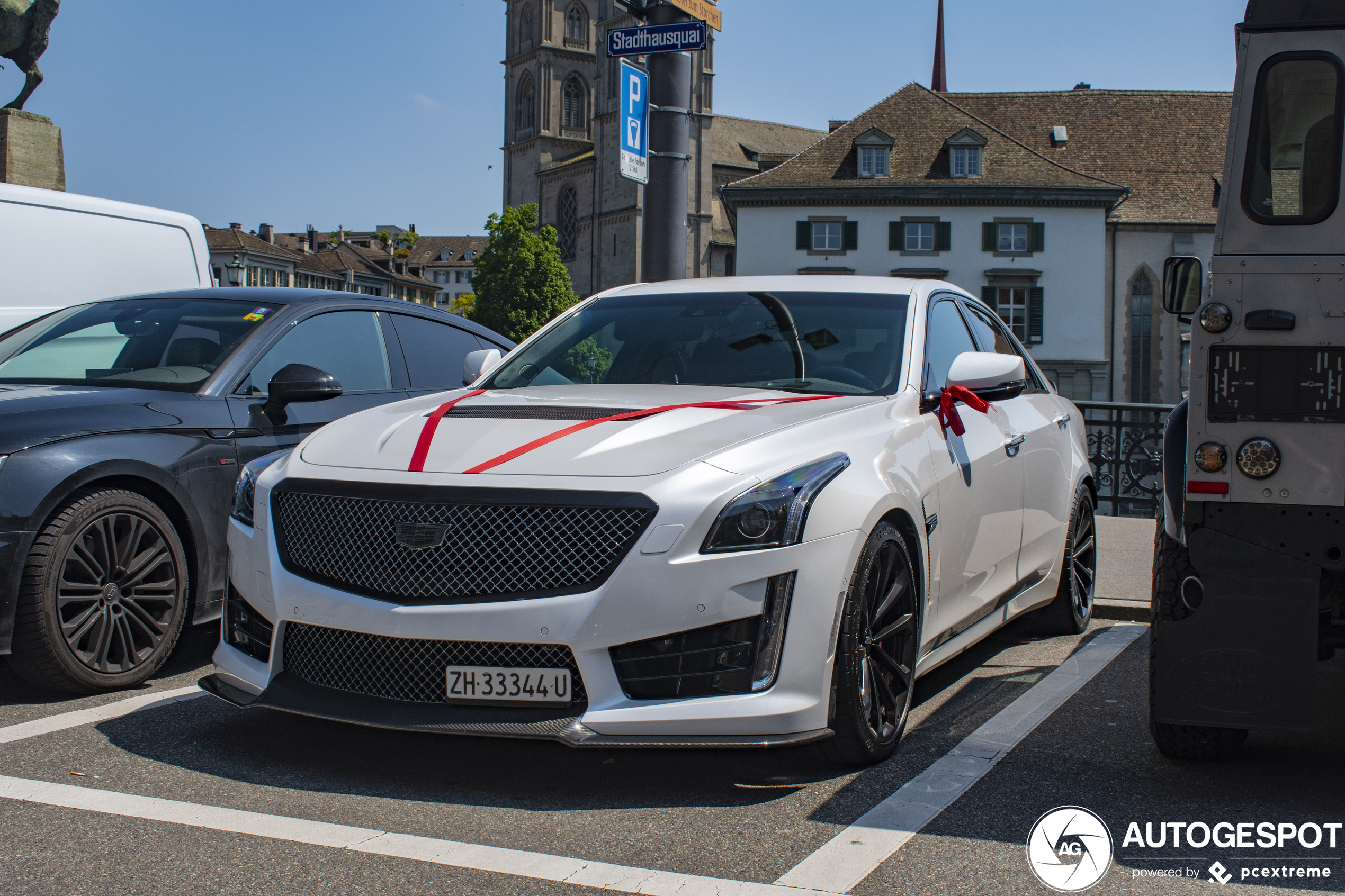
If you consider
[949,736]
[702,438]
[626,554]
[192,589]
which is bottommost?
[949,736]

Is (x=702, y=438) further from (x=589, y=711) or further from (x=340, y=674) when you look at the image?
(x=340, y=674)

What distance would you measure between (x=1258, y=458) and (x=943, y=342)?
5.93 feet

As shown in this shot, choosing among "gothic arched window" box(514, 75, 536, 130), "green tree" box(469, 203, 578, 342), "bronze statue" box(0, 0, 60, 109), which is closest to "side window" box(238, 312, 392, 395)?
"bronze statue" box(0, 0, 60, 109)

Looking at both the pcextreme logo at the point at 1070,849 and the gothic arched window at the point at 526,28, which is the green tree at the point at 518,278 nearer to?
the gothic arched window at the point at 526,28

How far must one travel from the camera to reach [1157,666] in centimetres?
343

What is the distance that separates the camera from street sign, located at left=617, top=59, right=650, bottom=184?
8.61 meters

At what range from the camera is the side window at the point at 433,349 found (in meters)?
6.53

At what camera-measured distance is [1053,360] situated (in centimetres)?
5469

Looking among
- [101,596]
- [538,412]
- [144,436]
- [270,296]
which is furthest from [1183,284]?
[270,296]

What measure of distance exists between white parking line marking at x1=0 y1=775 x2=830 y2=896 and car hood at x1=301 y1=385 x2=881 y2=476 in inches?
38.3

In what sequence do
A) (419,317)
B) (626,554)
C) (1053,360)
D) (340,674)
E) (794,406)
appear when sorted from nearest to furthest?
1. (626,554)
2. (340,674)
3. (794,406)
4. (419,317)
5. (1053,360)

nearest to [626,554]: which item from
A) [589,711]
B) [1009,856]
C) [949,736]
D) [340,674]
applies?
[589,711]

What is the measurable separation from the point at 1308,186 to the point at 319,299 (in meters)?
4.35

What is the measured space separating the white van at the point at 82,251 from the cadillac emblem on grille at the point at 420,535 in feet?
16.6
